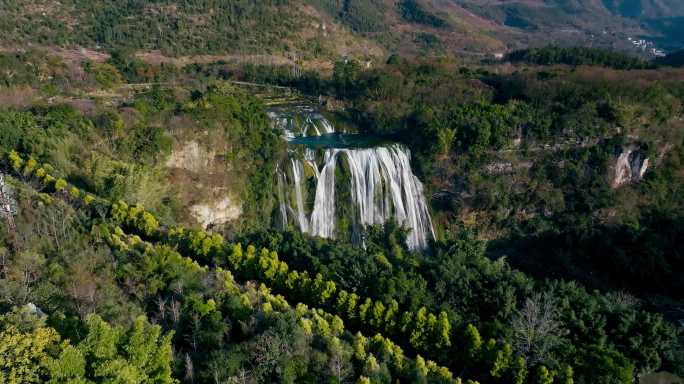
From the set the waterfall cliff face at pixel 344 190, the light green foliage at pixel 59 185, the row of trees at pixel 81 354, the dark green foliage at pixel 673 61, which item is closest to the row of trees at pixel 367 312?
the light green foliage at pixel 59 185

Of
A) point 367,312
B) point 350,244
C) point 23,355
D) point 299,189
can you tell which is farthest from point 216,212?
point 23,355

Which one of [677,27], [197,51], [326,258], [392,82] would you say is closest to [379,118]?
[392,82]

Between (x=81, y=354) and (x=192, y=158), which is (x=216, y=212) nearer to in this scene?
(x=192, y=158)

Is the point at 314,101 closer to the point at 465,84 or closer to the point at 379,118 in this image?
the point at 379,118

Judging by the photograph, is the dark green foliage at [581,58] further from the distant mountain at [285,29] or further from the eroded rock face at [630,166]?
the distant mountain at [285,29]

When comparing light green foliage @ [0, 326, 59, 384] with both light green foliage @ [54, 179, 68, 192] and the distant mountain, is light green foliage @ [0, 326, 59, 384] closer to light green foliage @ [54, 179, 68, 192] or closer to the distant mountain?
light green foliage @ [54, 179, 68, 192]

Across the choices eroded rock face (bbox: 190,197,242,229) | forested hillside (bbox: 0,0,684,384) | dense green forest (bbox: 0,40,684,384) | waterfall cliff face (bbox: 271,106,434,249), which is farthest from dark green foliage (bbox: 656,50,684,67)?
eroded rock face (bbox: 190,197,242,229)
